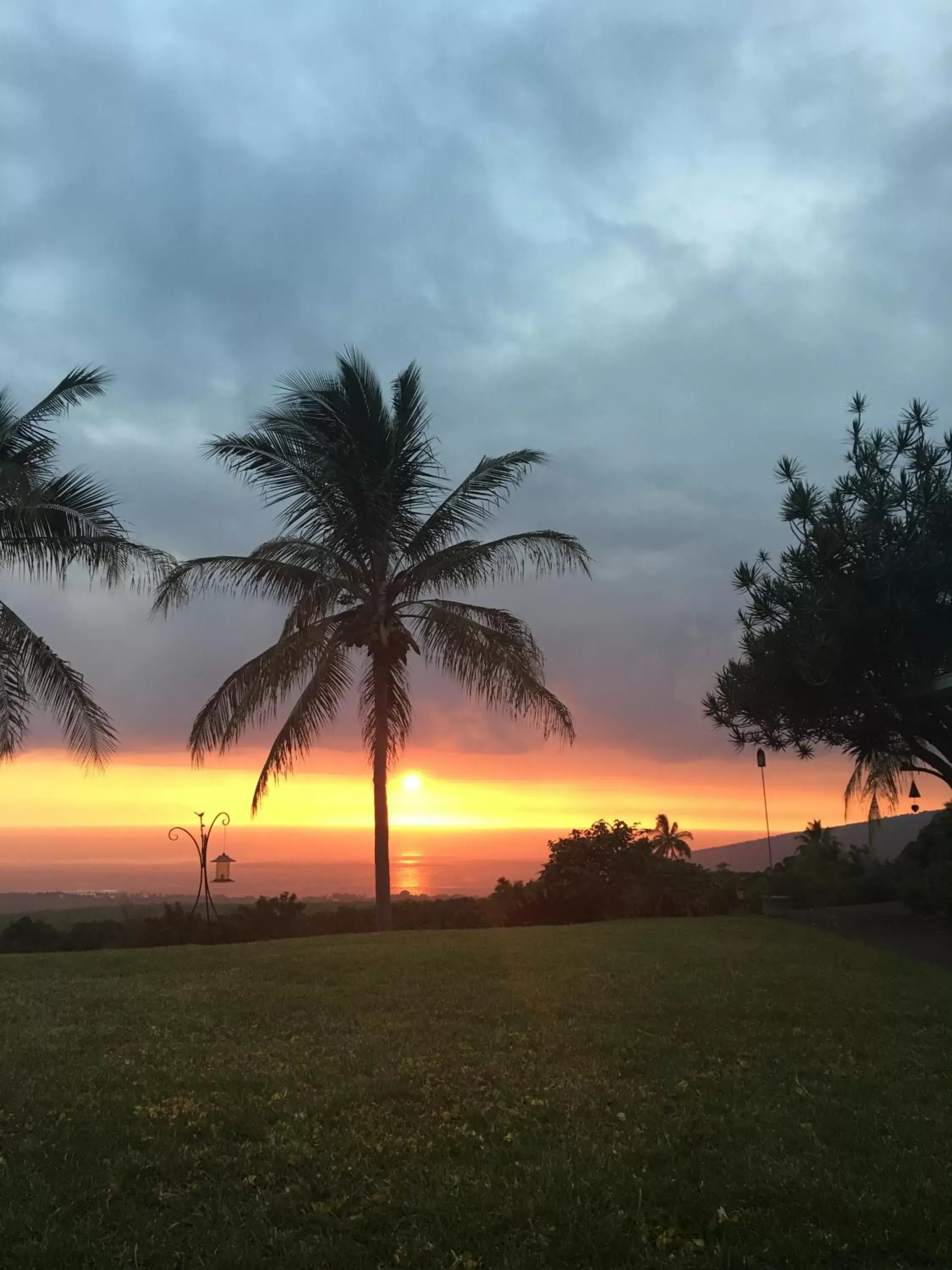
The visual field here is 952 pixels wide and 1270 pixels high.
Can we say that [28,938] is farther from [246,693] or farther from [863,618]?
[863,618]

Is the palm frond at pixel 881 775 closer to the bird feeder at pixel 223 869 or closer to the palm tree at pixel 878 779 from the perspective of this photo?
the palm tree at pixel 878 779

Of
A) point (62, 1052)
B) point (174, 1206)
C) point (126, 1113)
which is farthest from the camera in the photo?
point (62, 1052)

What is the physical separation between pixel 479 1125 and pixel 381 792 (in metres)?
11.4

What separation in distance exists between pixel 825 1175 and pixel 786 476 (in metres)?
14.6

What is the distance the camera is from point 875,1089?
6051 mm

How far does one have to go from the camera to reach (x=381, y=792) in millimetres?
16688

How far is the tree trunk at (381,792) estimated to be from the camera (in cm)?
1650

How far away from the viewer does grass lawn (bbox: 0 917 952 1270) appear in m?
4.07

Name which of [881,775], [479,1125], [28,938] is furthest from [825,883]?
[479,1125]

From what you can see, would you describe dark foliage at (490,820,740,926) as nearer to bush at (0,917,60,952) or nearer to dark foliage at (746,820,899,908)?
dark foliage at (746,820,899,908)

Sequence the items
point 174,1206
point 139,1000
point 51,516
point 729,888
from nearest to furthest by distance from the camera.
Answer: point 174,1206 → point 139,1000 → point 51,516 → point 729,888

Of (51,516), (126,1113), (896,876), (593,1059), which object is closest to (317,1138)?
(126,1113)

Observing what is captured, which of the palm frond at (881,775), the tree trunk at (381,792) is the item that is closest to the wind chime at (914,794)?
the palm frond at (881,775)

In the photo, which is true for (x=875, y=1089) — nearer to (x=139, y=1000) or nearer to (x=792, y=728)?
(x=139, y=1000)
